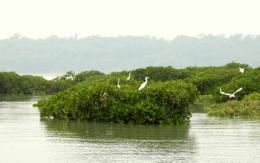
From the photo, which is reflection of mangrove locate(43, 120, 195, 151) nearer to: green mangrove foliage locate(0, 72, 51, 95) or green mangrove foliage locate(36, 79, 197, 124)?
green mangrove foliage locate(36, 79, 197, 124)

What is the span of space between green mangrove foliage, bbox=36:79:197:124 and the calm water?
78cm

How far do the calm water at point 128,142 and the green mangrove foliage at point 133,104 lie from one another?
775mm

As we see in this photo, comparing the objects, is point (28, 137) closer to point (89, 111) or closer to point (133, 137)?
point (133, 137)

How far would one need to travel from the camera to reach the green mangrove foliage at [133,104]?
36312 mm

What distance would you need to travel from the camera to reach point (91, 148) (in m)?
28.0

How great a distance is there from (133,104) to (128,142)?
684 cm

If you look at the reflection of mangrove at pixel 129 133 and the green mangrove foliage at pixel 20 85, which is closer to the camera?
the reflection of mangrove at pixel 129 133

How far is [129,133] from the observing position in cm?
3278

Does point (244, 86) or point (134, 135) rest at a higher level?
point (244, 86)

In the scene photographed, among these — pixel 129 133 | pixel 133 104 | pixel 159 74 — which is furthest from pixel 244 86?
pixel 159 74

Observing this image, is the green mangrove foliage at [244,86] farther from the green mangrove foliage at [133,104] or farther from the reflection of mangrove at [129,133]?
the reflection of mangrove at [129,133]

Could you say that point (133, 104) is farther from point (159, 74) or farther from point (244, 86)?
point (159, 74)

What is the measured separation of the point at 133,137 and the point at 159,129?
3252 millimetres

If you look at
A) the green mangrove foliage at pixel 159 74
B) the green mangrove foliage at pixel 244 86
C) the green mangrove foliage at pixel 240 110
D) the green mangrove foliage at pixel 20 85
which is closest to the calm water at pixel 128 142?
the green mangrove foliage at pixel 240 110
